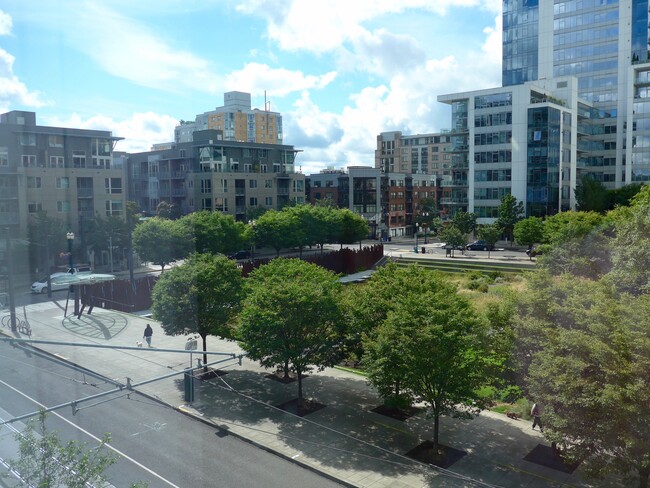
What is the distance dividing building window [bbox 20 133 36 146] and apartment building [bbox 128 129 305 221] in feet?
79.0

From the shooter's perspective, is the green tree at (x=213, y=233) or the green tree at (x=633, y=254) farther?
the green tree at (x=213, y=233)

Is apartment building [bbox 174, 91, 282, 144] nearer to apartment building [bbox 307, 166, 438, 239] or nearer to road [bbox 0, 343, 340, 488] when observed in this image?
apartment building [bbox 307, 166, 438, 239]

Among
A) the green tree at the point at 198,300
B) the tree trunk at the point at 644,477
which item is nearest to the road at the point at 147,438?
the green tree at the point at 198,300

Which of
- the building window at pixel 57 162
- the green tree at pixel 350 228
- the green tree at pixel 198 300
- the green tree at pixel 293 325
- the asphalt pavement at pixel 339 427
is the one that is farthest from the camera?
the green tree at pixel 350 228

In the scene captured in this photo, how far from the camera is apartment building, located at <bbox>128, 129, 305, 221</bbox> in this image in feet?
177

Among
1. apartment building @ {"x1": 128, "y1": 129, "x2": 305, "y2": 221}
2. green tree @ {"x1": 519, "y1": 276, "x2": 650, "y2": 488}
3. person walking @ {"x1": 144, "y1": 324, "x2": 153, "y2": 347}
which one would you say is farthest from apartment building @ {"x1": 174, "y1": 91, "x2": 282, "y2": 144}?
green tree @ {"x1": 519, "y1": 276, "x2": 650, "y2": 488}

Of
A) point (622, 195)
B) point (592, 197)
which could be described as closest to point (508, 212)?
point (592, 197)

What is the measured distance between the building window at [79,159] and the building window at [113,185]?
201 cm

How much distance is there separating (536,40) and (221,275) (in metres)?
60.2

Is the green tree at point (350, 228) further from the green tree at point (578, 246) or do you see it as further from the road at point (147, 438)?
the road at point (147, 438)

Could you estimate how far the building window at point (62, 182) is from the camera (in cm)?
3991

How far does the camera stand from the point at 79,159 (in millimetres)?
41688

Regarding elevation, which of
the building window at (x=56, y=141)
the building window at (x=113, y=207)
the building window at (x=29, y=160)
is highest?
the building window at (x=56, y=141)

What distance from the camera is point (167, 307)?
18.8m
